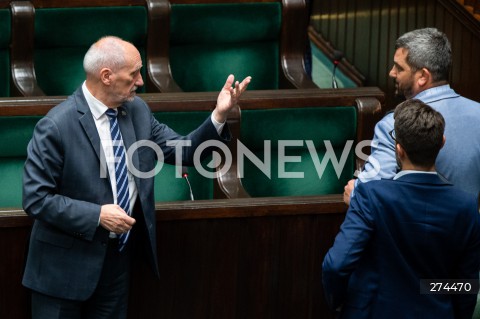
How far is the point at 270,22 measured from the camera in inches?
82.1

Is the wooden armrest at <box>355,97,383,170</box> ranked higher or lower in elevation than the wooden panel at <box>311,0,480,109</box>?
higher

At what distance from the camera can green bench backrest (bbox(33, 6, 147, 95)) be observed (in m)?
1.99

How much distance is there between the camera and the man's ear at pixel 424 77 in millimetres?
1312

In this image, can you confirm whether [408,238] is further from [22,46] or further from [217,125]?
[22,46]

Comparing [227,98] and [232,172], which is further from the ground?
[227,98]

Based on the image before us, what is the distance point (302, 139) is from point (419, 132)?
2.05 ft

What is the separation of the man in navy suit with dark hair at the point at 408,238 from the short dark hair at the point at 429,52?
18cm

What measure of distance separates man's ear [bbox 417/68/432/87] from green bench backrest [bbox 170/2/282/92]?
2.64ft

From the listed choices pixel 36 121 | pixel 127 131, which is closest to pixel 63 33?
pixel 36 121

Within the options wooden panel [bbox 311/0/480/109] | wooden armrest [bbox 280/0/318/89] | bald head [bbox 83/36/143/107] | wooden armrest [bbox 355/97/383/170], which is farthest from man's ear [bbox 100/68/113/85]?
wooden panel [bbox 311/0/480/109]

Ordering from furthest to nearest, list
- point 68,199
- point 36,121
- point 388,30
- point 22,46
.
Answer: point 388,30 → point 22,46 → point 36,121 → point 68,199

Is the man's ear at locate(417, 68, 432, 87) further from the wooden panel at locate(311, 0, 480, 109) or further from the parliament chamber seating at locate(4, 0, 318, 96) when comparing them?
the wooden panel at locate(311, 0, 480, 109)

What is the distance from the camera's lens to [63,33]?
1994 millimetres

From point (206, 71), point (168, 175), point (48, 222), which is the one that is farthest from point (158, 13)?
point (48, 222)
